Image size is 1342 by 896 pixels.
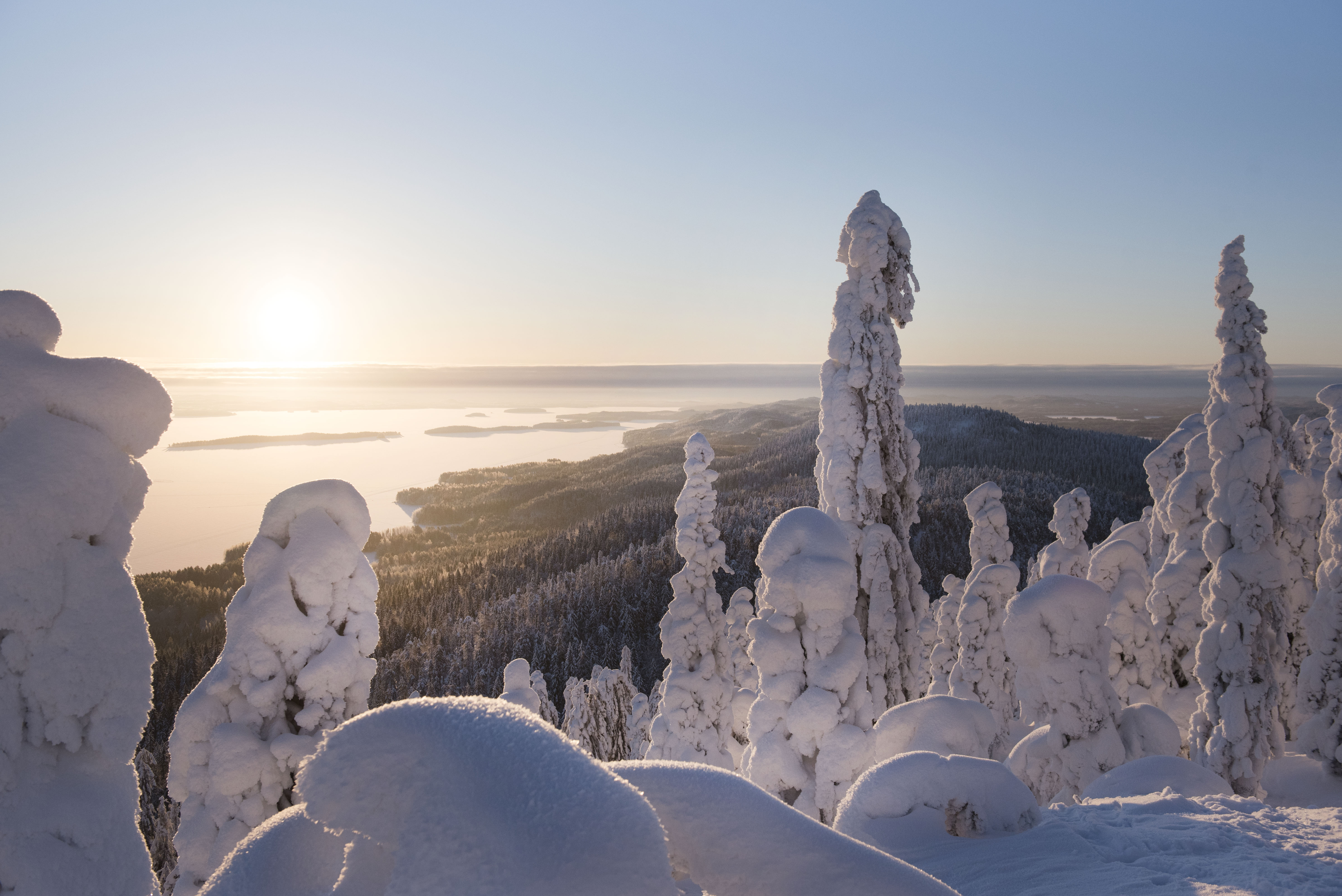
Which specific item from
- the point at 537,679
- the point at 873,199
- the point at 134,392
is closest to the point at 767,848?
the point at 134,392

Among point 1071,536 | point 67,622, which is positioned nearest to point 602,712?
point 1071,536

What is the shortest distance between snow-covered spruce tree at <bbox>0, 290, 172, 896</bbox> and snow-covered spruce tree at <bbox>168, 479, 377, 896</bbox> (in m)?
3.61

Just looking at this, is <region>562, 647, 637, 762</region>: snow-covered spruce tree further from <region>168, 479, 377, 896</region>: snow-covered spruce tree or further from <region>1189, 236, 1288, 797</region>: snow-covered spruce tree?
<region>168, 479, 377, 896</region>: snow-covered spruce tree

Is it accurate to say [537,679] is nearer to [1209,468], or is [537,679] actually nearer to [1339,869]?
[1209,468]

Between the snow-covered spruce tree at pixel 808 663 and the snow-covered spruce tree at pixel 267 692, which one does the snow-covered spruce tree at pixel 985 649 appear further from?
the snow-covered spruce tree at pixel 267 692

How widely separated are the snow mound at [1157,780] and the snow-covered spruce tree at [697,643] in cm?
1099

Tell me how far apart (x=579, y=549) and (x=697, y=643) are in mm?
84399

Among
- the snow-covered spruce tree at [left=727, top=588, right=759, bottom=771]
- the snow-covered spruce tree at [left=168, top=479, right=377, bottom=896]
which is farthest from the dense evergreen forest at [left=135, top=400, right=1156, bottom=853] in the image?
the snow-covered spruce tree at [left=727, top=588, right=759, bottom=771]

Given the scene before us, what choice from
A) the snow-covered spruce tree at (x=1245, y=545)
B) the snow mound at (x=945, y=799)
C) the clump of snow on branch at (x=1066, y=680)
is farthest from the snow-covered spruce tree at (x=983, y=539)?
the snow mound at (x=945, y=799)

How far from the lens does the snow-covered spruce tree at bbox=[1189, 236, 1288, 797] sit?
13.6m

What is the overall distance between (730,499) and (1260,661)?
4222 inches

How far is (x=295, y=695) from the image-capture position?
27.1 feet

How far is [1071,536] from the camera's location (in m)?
22.2

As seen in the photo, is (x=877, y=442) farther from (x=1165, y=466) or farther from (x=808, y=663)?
(x=1165, y=466)
